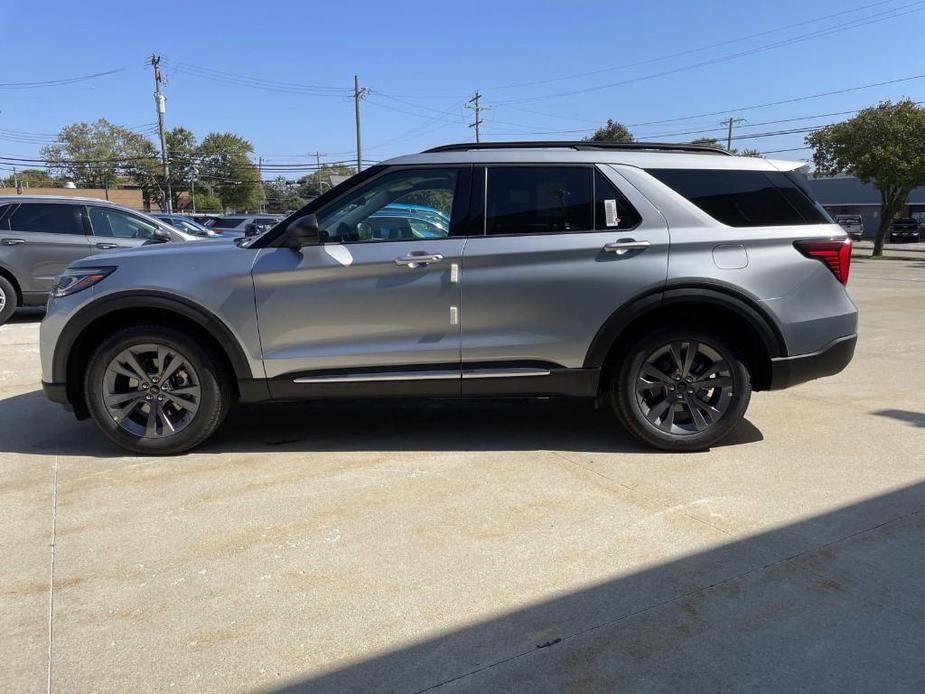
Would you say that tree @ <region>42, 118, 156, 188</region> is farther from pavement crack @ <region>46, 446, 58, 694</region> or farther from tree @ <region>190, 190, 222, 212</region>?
pavement crack @ <region>46, 446, 58, 694</region>

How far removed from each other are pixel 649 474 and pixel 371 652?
2.17 metres

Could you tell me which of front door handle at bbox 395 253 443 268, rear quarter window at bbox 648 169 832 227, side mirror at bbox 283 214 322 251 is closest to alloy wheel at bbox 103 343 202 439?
side mirror at bbox 283 214 322 251

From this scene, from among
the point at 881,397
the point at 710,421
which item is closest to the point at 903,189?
the point at 881,397

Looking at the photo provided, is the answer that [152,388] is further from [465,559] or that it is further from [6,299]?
[6,299]

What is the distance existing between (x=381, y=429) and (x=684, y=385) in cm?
209

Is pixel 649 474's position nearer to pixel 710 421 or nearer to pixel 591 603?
pixel 710 421

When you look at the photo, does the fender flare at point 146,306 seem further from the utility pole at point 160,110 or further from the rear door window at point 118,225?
the utility pole at point 160,110

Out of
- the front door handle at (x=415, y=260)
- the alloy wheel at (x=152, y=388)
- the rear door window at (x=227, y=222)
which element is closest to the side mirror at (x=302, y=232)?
the front door handle at (x=415, y=260)

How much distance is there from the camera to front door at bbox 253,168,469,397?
4.16 metres

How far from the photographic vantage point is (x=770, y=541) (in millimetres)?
3254

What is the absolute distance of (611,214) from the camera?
4.27 m

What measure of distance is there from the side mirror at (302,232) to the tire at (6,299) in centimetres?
754

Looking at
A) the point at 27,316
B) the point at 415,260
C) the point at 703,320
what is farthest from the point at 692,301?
the point at 27,316

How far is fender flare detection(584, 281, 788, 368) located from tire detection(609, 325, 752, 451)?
178 mm
